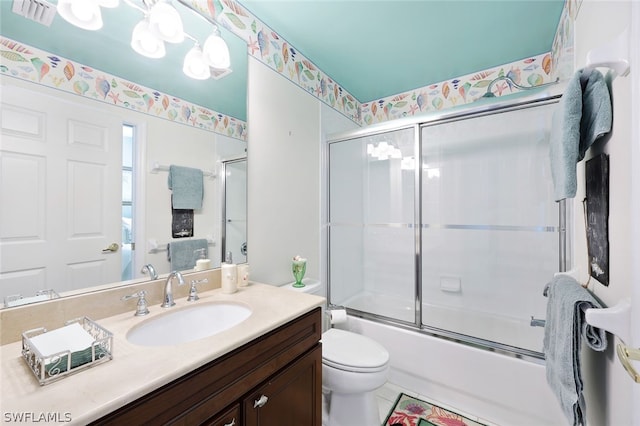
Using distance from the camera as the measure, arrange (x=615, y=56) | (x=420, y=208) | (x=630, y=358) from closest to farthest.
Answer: (x=630, y=358), (x=615, y=56), (x=420, y=208)

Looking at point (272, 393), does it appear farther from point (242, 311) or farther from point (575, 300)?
point (575, 300)

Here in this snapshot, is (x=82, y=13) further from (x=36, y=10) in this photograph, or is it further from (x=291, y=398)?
(x=291, y=398)

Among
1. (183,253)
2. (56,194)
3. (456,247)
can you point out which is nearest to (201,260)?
(183,253)

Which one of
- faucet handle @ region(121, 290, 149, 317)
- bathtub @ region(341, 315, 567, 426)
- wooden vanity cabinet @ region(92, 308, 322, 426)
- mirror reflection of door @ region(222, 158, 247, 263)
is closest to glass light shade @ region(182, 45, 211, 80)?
mirror reflection of door @ region(222, 158, 247, 263)

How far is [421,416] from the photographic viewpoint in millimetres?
1581

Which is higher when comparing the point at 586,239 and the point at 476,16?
the point at 476,16

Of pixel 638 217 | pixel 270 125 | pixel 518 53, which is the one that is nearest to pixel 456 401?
pixel 638 217

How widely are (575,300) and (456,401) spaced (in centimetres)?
127

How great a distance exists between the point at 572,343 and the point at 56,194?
1699 mm

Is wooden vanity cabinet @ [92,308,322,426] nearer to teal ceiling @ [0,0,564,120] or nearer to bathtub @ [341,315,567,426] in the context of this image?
bathtub @ [341,315,567,426]

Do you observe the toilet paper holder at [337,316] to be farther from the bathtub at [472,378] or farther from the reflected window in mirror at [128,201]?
the reflected window in mirror at [128,201]

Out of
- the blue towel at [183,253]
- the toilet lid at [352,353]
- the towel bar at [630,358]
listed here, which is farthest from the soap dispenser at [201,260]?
the towel bar at [630,358]

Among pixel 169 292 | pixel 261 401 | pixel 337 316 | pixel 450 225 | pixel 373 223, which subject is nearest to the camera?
pixel 261 401

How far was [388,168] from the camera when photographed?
8.37 feet
